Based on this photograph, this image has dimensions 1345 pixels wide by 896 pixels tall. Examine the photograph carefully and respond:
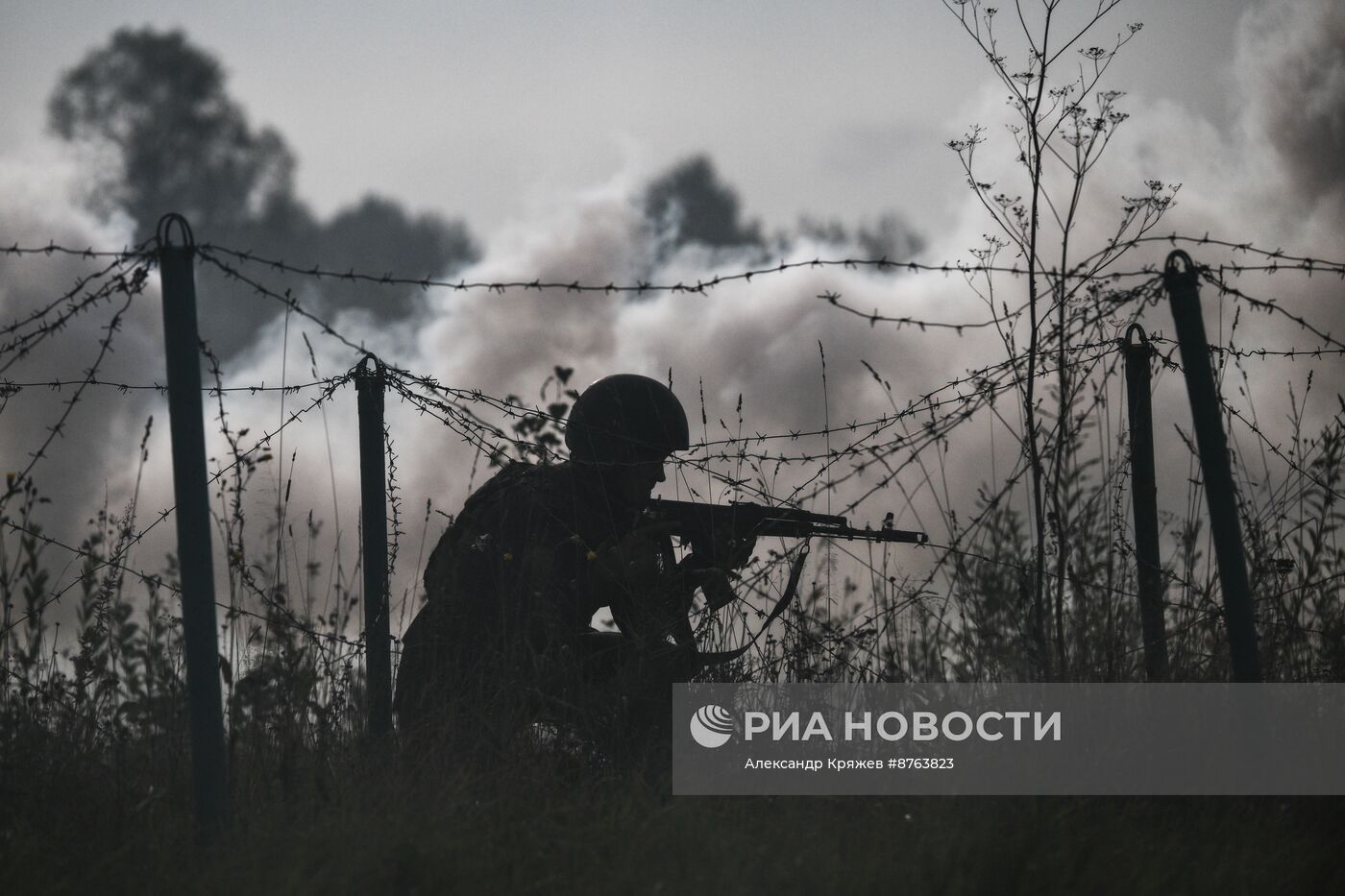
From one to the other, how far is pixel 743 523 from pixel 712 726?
1.23m

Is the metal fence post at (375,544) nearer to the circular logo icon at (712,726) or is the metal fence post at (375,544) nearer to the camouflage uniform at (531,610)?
the camouflage uniform at (531,610)

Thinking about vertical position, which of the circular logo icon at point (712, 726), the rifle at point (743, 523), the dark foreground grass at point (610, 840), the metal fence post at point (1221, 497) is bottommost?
the dark foreground grass at point (610, 840)

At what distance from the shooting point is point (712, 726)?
3.97 m

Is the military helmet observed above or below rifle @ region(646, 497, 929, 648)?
above

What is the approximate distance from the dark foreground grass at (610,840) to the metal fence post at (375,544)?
432mm

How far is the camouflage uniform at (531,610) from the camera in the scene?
4.18m

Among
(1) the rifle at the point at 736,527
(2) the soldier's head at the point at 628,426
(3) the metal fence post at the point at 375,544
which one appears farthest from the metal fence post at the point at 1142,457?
(3) the metal fence post at the point at 375,544

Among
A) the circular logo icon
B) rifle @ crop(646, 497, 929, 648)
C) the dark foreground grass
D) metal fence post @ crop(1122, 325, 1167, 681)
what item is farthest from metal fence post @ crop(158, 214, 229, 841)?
metal fence post @ crop(1122, 325, 1167, 681)

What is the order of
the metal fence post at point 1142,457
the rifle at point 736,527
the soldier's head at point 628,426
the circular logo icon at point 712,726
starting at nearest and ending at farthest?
the circular logo icon at point 712,726
the metal fence post at point 1142,457
the rifle at point 736,527
the soldier's head at point 628,426

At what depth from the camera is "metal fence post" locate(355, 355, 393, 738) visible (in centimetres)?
405

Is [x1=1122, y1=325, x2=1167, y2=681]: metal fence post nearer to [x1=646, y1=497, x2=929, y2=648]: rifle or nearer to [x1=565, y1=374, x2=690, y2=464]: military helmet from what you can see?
[x1=646, y1=497, x2=929, y2=648]: rifle

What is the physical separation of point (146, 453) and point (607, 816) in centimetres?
263

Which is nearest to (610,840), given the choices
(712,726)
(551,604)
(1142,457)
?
(712,726)

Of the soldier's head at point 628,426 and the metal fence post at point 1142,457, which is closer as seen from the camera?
the metal fence post at point 1142,457
